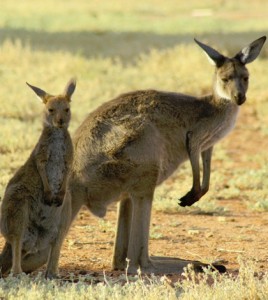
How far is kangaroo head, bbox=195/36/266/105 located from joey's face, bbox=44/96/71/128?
5.44 feet

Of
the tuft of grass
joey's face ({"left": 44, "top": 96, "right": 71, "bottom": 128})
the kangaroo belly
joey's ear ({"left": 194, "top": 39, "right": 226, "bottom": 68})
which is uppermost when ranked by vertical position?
joey's ear ({"left": 194, "top": 39, "right": 226, "bottom": 68})

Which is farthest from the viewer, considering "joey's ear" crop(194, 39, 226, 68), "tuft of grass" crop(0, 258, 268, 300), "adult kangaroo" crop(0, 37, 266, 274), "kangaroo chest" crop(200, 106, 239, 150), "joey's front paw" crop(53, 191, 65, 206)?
"joey's ear" crop(194, 39, 226, 68)

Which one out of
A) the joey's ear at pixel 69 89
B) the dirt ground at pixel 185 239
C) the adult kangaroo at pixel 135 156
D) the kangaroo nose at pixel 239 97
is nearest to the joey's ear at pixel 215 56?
the kangaroo nose at pixel 239 97

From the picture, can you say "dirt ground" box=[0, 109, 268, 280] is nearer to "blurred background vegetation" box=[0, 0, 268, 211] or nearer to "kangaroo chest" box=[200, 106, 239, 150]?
"blurred background vegetation" box=[0, 0, 268, 211]

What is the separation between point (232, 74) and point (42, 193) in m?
2.29

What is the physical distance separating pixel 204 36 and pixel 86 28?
4.08 meters

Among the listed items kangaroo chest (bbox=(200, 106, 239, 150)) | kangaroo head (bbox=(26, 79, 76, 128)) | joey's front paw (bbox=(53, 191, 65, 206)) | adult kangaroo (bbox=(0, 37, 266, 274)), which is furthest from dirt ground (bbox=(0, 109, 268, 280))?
kangaroo head (bbox=(26, 79, 76, 128))

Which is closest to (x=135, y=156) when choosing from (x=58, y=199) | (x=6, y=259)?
(x=58, y=199)

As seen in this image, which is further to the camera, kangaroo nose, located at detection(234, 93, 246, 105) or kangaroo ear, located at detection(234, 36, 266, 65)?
kangaroo ear, located at detection(234, 36, 266, 65)

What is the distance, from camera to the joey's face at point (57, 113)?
22.8ft

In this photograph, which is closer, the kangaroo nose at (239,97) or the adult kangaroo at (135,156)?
the adult kangaroo at (135,156)

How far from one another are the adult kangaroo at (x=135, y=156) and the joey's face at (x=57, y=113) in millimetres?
370

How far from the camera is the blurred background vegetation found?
491 inches

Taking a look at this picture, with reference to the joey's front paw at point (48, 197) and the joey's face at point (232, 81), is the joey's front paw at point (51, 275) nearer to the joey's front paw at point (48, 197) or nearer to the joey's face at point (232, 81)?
the joey's front paw at point (48, 197)
